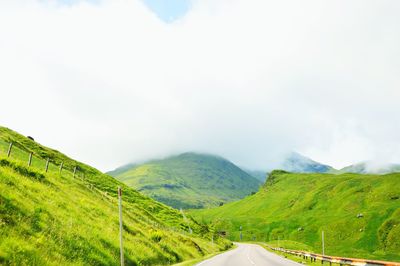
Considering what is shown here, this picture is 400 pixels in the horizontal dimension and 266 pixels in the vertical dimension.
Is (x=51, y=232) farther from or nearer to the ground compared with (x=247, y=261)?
farther from the ground

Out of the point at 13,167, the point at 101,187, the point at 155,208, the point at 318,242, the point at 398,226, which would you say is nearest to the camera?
the point at 13,167

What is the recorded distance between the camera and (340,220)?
616 feet

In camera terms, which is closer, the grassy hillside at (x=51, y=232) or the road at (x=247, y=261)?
the grassy hillside at (x=51, y=232)

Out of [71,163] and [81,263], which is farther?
[71,163]

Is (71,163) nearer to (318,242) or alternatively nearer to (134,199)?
(134,199)

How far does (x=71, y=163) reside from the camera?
94750 millimetres

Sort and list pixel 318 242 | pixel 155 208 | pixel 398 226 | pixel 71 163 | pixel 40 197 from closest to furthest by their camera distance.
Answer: pixel 40 197, pixel 71 163, pixel 155 208, pixel 398 226, pixel 318 242

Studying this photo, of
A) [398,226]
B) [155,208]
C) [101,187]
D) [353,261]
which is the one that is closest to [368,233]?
[398,226]

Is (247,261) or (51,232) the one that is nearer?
(51,232)

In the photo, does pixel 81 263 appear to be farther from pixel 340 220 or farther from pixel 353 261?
pixel 340 220

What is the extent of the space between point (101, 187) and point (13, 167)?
59399 millimetres

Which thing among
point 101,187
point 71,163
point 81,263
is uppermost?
point 71,163

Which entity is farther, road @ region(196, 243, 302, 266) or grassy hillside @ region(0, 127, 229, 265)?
road @ region(196, 243, 302, 266)

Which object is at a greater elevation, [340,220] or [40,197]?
[340,220]
